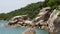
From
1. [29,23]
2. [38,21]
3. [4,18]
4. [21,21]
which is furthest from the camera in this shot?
[4,18]

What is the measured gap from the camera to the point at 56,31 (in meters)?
26.9

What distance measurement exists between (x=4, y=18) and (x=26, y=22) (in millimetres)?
72219

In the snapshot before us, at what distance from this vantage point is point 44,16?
60844mm

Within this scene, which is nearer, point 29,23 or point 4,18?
point 29,23

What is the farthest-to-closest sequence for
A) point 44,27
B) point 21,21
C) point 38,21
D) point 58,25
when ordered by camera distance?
point 21,21 → point 38,21 → point 44,27 → point 58,25

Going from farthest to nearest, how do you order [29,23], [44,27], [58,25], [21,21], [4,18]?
1. [4,18]
2. [21,21]
3. [29,23]
4. [44,27]
5. [58,25]

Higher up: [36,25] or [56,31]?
[56,31]

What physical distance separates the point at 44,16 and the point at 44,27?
19.2ft

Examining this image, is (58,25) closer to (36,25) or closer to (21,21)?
(36,25)

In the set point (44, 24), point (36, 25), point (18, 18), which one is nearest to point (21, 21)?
point (18, 18)

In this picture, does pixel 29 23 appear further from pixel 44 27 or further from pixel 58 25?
pixel 58 25

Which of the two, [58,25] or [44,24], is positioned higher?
[58,25]

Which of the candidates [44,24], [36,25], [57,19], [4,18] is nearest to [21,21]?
[36,25]

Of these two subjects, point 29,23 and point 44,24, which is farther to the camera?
point 29,23
